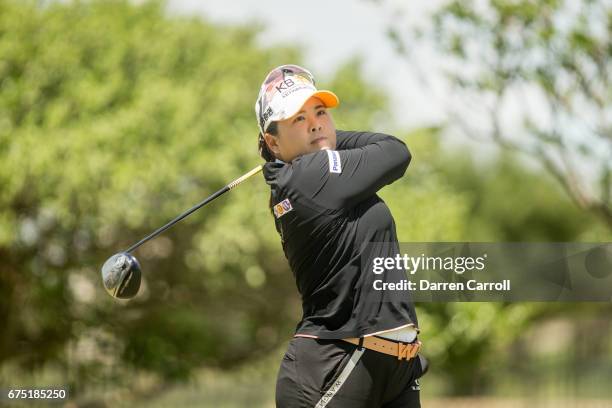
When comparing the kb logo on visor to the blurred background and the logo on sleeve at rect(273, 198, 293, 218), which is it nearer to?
the logo on sleeve at rect(273, 198, 293, 218)

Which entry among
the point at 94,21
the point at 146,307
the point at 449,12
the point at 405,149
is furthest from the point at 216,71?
the point at 405,149

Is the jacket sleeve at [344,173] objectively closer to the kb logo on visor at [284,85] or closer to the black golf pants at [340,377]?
the kb logo on visor at [284,85]

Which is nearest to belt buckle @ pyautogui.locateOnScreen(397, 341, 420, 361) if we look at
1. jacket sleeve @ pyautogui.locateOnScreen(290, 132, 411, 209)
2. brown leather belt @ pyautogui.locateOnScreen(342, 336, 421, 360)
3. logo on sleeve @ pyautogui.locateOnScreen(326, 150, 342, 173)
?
brown leather belt @ pyautogui.locateOnScreen(342, 336, 421, 360)

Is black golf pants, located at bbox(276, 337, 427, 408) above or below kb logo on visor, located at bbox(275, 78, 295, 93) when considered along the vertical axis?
below

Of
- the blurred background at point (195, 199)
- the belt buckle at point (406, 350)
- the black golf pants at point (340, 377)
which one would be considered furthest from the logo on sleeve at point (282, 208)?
the blurred background at point (195, 199)

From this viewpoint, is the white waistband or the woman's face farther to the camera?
the woman's face

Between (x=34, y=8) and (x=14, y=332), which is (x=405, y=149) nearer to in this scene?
(x=34, y=8)

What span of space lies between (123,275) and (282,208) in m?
0.77

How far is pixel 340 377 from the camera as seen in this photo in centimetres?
318

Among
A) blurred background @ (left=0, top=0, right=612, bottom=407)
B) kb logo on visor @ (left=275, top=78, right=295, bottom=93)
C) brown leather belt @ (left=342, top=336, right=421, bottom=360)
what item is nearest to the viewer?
brown leather belt @ (left=342, top=336, right=421, bottom=360)

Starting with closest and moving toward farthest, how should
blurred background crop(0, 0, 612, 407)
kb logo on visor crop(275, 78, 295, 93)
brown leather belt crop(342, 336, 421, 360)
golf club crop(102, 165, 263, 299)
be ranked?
brown leather belt crop(342, 336, 421, 360)
kb logo on visor crop(275, 78, 295, 93)
golf club crop(102, 165, 263, 299)
blurred background crop(0, 0, 612, 407)

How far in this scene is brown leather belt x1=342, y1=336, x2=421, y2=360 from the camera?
125 inches

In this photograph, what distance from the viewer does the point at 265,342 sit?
17.9 meters

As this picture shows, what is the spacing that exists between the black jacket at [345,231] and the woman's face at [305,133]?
91 mm
